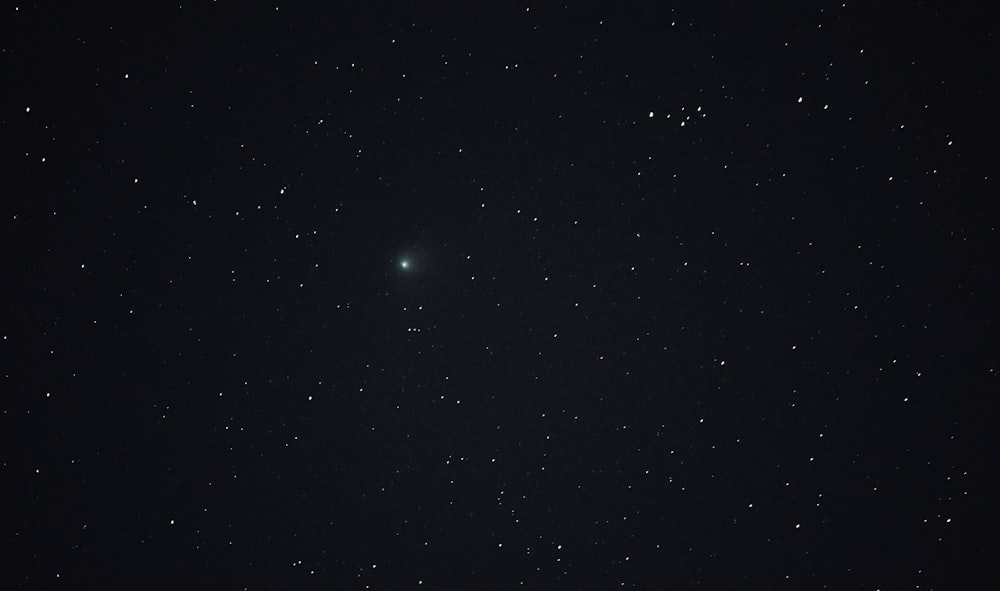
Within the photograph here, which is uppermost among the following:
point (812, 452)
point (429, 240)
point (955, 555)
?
point (429, 240)

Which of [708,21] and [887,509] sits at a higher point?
[708,21]

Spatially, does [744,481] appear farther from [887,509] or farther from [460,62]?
[460,62]

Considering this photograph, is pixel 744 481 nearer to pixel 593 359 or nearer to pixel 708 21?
pixel 593 359

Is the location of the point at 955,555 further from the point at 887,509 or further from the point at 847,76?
the point at 847,76

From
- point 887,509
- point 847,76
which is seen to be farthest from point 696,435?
point 847,76

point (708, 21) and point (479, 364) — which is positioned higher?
point (708, 21)

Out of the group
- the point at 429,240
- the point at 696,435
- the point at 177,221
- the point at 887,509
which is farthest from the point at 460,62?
the point at 887,509
